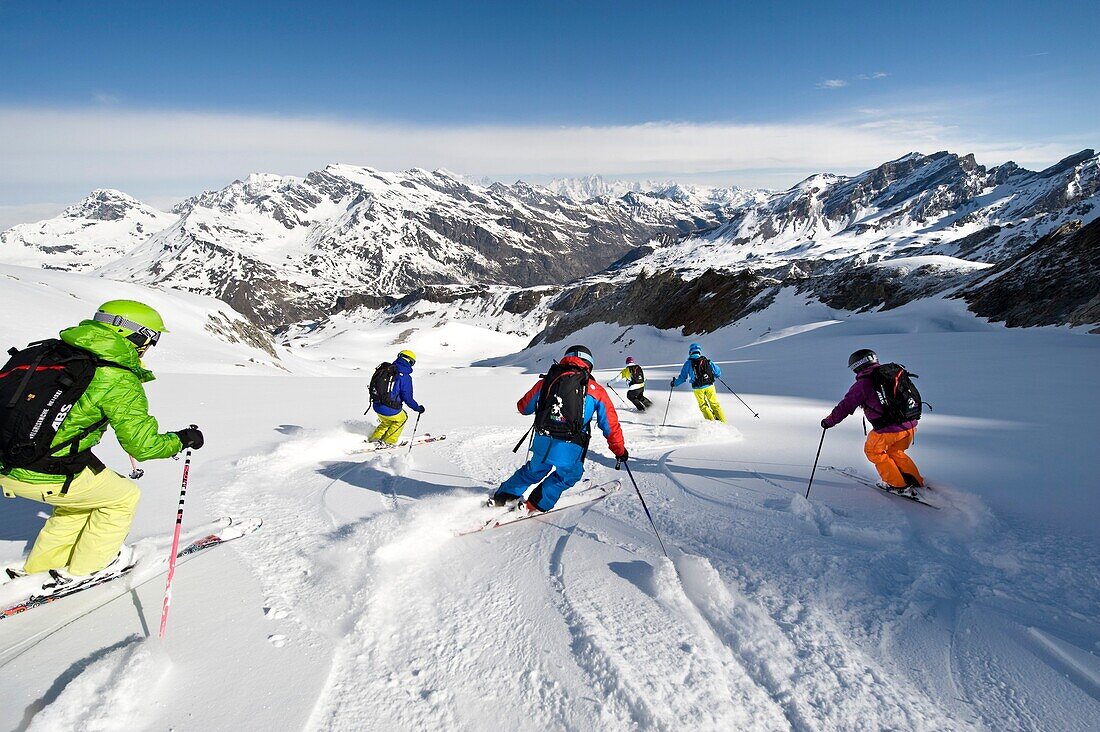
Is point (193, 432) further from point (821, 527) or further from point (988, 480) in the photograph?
point (988, 480)

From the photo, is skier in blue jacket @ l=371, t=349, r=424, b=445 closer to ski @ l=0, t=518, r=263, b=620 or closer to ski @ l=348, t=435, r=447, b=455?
ski @ l=348, t=435, r=447, b=455

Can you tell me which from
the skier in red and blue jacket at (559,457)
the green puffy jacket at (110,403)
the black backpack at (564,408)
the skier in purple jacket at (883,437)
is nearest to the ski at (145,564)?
the green puffy jacket at (110,403)

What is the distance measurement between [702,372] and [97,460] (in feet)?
34.8

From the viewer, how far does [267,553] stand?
4.92m

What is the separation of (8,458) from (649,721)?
474 cm

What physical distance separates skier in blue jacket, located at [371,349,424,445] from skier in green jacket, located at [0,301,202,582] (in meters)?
4.86

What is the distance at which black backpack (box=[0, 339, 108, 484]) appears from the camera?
11.3ft

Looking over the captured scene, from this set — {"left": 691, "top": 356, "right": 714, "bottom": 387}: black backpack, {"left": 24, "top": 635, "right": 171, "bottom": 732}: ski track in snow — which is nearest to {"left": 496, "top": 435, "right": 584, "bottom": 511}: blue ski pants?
{"left": 24, "top": 635, "right": 171, "bottom": 732}: ski track in snow

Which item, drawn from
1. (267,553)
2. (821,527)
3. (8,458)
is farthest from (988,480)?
(8,458)

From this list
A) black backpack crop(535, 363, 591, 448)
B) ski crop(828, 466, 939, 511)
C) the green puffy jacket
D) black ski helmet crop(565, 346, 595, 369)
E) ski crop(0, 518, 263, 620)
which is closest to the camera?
the green puffy jacket

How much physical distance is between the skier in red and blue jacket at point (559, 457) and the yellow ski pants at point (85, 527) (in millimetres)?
3527

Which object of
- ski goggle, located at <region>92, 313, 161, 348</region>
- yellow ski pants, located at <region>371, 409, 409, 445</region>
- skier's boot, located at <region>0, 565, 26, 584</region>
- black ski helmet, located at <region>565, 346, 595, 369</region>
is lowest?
yellow ski pants, located at <region>371, 409, 409, 445</region>

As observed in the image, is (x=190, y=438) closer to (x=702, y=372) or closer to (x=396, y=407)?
(x=396, y=407)

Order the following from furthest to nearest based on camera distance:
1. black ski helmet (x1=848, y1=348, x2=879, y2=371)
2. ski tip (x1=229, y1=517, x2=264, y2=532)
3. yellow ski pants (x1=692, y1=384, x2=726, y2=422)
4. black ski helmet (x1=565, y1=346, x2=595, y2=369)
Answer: yellow ski pants (x1=692, y1=384, x2=726, y2=422), black ski helmet (x1=848, y1=348, x2=879, y2=371), black ski helmet (x1=565, y1=346, x2=595, y2=369), ski tip (x1=229, y1=517, x2=264, y2=532)
